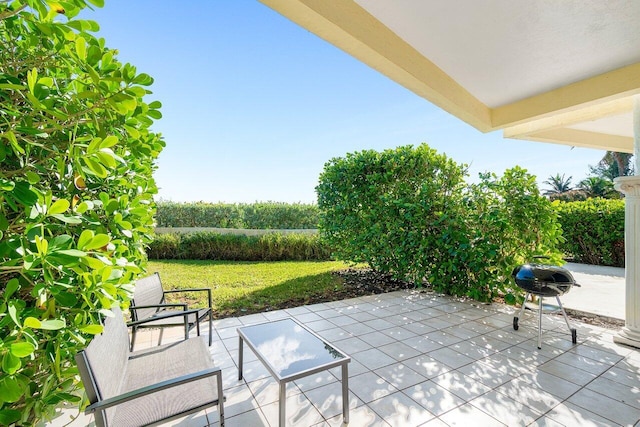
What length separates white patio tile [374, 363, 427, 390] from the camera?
260 centimetres

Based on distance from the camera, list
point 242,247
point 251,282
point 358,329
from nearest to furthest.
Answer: point 358,329, point 251,282, point 242,247

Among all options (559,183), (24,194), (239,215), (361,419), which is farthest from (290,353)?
(559,183)

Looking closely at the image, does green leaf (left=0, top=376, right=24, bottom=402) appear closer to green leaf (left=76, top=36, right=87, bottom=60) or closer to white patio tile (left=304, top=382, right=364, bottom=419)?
green leaf (left=76, top=36, right=87, bottom=60)

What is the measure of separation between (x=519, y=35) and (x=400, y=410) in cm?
339

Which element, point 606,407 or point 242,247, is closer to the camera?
point 606,407

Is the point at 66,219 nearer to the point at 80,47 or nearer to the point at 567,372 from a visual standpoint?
the point at 80,47

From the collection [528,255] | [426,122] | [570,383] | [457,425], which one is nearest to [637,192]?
[528,255]

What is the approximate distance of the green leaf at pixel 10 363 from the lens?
30.8 inches

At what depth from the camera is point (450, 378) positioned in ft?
8.77

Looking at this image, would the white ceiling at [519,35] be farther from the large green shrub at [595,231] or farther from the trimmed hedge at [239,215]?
the trimmed hedge at [239,215]

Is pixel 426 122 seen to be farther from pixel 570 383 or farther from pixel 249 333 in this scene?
pixel 249 333

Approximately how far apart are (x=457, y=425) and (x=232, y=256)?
8347mm

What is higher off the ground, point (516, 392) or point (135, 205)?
point (135, 205)

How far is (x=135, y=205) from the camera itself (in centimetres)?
167
